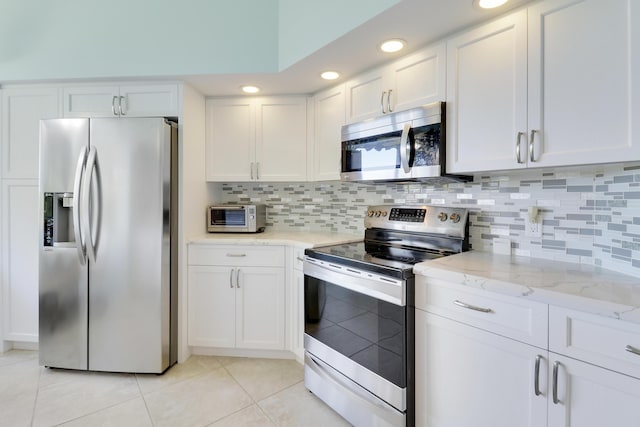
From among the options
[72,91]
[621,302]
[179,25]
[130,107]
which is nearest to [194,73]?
[179,25]

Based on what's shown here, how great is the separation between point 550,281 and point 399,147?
1023 millimetres

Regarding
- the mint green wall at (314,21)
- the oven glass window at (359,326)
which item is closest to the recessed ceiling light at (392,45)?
the mint green wall at (314,21)

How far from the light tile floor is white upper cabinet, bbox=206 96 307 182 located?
150 centimetres

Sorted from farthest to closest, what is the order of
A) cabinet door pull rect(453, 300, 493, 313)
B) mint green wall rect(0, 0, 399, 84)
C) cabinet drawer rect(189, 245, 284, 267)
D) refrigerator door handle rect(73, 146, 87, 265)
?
cabinet drawer rect(189, 245, 284, 267) → mint green wall rect(0, 0, 399, 84) → refrigerator door handle rect(73, 146, 87, 265) → cabinet door pull rect(453, 300, 493, 313)

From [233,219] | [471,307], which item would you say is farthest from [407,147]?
[233,219]

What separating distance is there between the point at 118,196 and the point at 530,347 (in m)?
2.41

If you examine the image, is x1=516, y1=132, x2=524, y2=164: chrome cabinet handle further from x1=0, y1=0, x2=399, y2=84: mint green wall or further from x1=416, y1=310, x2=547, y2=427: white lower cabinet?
x1=0, y1=0, x2=399, y2=84: mint green wall

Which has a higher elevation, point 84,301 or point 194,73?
point 194,73

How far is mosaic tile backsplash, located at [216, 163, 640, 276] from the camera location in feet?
4.43

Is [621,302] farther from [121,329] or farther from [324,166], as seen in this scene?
[121,329]

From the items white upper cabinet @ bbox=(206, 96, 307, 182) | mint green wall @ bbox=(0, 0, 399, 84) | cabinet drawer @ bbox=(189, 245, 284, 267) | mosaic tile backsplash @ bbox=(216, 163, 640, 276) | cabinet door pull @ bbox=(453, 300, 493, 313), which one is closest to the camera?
cabinet door pull @ bbox=(453, 300, 493, 313)

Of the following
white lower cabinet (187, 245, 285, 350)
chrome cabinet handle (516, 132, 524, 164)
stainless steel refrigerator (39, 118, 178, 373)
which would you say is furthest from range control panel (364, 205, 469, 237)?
stainless steel refrigerator (39, 118, 178, 373)

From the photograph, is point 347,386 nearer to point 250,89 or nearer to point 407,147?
point 407,147

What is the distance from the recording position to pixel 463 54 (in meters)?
1.61
